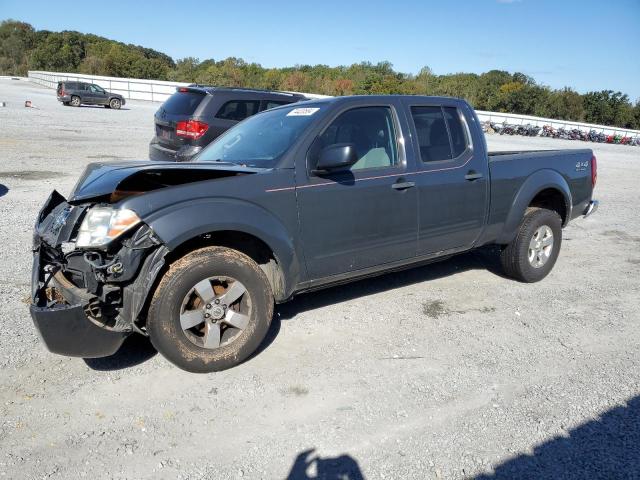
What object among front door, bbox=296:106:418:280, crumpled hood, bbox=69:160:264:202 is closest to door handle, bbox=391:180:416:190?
front door, bbox=296:106:418:280

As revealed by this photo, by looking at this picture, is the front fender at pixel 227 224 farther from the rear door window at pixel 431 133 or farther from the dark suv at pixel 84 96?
the dark suv at pixel 84 96

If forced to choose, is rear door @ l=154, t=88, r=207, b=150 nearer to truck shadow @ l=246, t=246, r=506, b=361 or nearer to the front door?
truck shadow @ l=246, t=246, r=506, b=361

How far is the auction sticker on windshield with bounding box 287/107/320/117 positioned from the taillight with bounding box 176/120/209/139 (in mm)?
5180

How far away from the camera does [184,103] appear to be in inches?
391

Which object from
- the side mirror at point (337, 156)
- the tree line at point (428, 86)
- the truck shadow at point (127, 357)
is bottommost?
the truck shadow at point (127, 357)

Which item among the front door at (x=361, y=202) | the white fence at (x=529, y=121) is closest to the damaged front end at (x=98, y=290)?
the front door at (x=361, y=202)

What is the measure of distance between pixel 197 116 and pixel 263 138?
214 inches

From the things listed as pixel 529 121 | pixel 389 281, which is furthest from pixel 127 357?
pixel 529 121

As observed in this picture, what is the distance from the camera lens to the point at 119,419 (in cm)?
315

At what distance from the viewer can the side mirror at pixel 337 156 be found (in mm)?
3858

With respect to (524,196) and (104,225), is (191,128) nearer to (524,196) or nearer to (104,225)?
(524,196)

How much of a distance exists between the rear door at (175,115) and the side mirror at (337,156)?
6072mm

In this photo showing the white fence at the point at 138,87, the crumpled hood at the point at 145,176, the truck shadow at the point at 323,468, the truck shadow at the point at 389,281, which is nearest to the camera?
the truck shadow at the point at 323,468

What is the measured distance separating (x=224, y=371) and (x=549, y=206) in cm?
424
